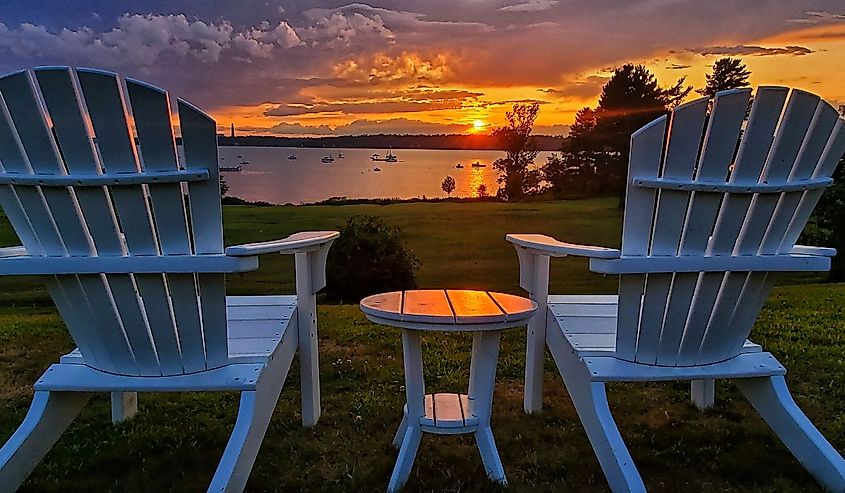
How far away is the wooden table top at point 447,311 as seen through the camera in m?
1.69

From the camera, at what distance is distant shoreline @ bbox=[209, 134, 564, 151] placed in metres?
5.13

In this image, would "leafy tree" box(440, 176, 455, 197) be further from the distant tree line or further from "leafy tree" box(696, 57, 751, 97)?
"leafy tree" box(696, 57, 751, 97)

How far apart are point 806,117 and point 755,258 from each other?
42 cm

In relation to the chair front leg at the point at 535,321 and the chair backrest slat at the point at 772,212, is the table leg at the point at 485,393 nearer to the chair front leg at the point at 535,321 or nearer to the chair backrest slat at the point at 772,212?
the chair front leg at the point at 535,321

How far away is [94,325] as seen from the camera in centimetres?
172

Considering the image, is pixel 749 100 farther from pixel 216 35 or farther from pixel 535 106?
pixel 216 35

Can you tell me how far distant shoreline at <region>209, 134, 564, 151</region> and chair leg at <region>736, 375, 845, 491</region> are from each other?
3.65 meters

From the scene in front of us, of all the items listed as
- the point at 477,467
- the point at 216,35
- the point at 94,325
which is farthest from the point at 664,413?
the point at 216,35

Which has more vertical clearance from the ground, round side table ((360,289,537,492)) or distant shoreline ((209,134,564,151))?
distant shoreline ((209,134,564,151))

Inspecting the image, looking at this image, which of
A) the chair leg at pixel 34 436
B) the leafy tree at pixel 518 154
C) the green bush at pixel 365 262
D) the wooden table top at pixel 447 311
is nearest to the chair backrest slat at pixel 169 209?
the chair leg at pixel 34 436

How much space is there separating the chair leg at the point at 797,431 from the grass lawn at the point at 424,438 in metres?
0.09

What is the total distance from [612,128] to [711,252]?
143 inches

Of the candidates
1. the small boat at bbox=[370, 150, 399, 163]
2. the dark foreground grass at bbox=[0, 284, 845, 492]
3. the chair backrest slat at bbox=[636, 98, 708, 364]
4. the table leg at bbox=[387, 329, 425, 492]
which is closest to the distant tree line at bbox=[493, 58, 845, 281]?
the small boat at bbox=[370, 150, 399, 163]

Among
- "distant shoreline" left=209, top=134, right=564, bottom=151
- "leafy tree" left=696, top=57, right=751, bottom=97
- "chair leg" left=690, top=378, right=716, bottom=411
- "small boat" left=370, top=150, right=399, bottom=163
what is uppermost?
"leafy tree" left=696, top=57, right=751, bottom=97
